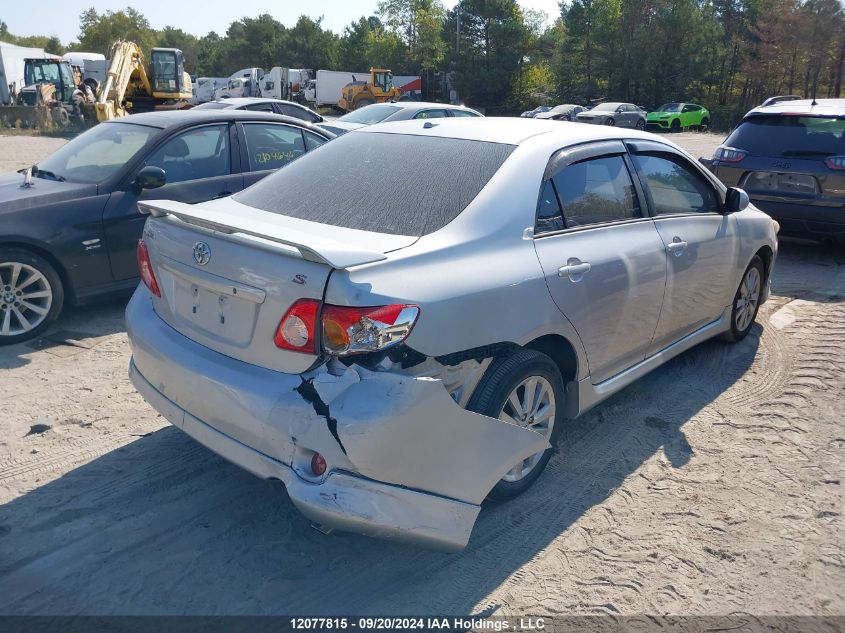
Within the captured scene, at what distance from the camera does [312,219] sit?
326 centimetres

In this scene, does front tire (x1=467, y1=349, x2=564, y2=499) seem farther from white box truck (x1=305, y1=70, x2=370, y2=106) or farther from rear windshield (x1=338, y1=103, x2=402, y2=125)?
white box truck (x1=305, y1=70, x2=370, y2=106)

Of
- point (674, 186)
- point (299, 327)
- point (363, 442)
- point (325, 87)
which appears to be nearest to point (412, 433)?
point (363, 442)

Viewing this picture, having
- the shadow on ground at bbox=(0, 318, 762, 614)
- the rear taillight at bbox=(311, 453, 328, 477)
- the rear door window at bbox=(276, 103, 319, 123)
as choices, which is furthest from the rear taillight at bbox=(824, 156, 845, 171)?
the rear door window at bbox=(276, 103, 319, 123)

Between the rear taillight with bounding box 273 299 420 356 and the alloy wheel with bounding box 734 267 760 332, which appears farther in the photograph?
the alloy wheel with bounding box 734 267 760 332

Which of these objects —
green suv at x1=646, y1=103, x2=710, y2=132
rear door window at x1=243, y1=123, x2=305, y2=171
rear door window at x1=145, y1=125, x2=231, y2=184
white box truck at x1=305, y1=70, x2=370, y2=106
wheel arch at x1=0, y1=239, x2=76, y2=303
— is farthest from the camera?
white box truck at x1=305, y1=70, x2=370, y2=106

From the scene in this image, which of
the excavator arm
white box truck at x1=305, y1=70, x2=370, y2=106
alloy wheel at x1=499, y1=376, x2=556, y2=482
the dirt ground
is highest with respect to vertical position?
white box truck at x1=305, y1=70, x2=370, y2=106

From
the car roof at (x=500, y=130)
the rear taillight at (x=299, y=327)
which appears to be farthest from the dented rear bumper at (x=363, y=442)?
the car roof at (x=500, y=130)

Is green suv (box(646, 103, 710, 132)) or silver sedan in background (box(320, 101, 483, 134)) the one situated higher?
green suv (box(646, 103, 710, 132))

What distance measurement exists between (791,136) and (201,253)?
23.9 feet

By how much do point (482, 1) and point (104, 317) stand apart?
54.1 meters

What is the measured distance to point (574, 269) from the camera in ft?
11.0

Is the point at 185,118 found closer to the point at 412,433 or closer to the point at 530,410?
the point at 530,410

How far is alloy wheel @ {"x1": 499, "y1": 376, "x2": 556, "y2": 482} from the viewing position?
3.18 meters

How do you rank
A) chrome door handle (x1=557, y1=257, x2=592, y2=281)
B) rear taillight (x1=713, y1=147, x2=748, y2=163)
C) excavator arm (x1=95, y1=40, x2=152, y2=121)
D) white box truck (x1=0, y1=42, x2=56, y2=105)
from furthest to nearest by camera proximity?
white box truck (x1=0, y1=42, x2=56, y2=105)
excavator arm (x1=95, y1=40, x2=152, y2=121)
rear taillight (x1=713, y1=147, x2=748, y2=163)
chrome door handle (x1=557, y1=257, x2=592, y2=281)
